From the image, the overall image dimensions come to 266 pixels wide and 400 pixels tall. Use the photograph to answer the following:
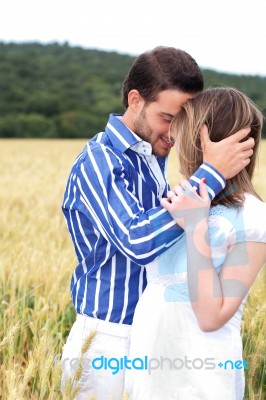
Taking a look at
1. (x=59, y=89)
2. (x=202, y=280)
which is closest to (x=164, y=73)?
(x=202, y=280)

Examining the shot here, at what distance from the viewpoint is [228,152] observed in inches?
61.5

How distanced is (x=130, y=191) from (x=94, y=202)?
133 mm

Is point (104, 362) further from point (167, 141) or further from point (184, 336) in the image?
point (167, 141)

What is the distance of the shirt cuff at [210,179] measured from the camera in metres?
1.54

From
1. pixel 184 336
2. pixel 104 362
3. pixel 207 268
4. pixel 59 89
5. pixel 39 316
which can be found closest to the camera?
pixel 207 268

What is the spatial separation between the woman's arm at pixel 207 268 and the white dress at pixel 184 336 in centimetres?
2

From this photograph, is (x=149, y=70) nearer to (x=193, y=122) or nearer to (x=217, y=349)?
(x=193, y=122)

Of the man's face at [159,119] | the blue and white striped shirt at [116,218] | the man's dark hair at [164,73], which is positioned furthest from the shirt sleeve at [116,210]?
the man's dark hair at [164,73]

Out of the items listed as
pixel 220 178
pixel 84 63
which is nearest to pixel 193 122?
pixel 220 178

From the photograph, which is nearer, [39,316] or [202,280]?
[202,280]

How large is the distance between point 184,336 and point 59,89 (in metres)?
47.3

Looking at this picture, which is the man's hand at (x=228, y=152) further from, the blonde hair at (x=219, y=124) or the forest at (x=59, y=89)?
the forest at (x=59, y=89)

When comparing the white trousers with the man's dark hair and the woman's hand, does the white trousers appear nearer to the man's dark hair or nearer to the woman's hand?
the woman's hand

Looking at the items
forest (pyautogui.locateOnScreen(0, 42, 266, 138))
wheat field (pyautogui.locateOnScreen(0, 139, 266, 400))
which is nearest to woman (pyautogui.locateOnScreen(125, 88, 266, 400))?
wheat field (pyautogui.locateOnScreen(0, 139, 266, 400))
